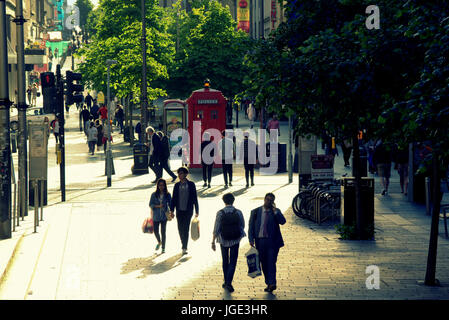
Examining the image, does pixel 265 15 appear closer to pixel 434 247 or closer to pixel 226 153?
pixel 226 153

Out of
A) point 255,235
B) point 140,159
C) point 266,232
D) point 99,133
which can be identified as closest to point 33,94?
point 99,133

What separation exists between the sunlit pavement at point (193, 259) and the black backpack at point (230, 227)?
0.78 m

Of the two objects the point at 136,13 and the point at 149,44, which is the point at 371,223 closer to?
the point at 149,44

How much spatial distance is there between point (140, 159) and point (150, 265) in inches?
622

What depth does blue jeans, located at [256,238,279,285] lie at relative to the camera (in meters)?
11.8

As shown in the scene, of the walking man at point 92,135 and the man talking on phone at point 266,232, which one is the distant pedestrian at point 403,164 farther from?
the walking man at point 92,135

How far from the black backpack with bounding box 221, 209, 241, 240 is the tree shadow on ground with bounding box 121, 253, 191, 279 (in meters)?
1.80

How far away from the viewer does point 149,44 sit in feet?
146

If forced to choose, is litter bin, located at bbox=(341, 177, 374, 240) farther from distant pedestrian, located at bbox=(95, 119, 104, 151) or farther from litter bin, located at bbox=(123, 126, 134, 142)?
litter bin, located at bbox=(123, 126, 134, 142)

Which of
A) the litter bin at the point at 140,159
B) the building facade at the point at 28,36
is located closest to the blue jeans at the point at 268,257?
the litter bin at the point at 140,159

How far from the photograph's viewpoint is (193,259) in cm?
1459

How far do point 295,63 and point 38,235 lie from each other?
6.61m

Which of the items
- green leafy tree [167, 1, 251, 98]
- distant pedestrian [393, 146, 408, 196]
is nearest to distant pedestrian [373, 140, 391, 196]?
distant pedestrian [393, 146, 408, 196]
